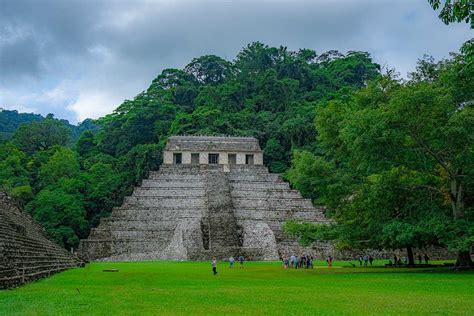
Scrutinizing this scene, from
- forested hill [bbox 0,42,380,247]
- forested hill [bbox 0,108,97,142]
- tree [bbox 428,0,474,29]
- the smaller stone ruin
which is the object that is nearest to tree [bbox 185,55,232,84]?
forested hill [bbox 0,42,380,247]

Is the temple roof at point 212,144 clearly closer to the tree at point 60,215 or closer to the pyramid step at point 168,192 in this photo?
the pyramid step at point 168,192

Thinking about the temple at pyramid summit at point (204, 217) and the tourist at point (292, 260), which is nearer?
the tourist at point (292, 260)

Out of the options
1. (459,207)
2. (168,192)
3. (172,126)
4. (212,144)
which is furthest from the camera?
(172,126)

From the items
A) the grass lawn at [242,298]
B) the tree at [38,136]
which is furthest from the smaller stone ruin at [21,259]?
the tree at [38,136]

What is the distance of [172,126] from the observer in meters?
62.2

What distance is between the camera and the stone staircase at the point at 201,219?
113 feet

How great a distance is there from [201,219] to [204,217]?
0.38 metres

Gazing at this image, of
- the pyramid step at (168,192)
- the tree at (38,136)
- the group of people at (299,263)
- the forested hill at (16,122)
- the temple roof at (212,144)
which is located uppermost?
the forested hill at (16,122)

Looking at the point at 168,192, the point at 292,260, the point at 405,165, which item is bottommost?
the point at 292,260

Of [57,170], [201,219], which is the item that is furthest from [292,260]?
[57,170]

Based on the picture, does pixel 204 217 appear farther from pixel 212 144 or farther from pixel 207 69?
pixel 207 69

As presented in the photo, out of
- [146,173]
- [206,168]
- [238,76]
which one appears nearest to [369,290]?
[206,168]

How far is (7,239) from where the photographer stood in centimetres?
1842

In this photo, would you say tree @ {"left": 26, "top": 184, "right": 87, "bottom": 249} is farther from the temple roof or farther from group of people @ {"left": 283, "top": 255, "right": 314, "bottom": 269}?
group of people @ {"left": 283, "top": 255, "right": 314, "bottom": 269}
